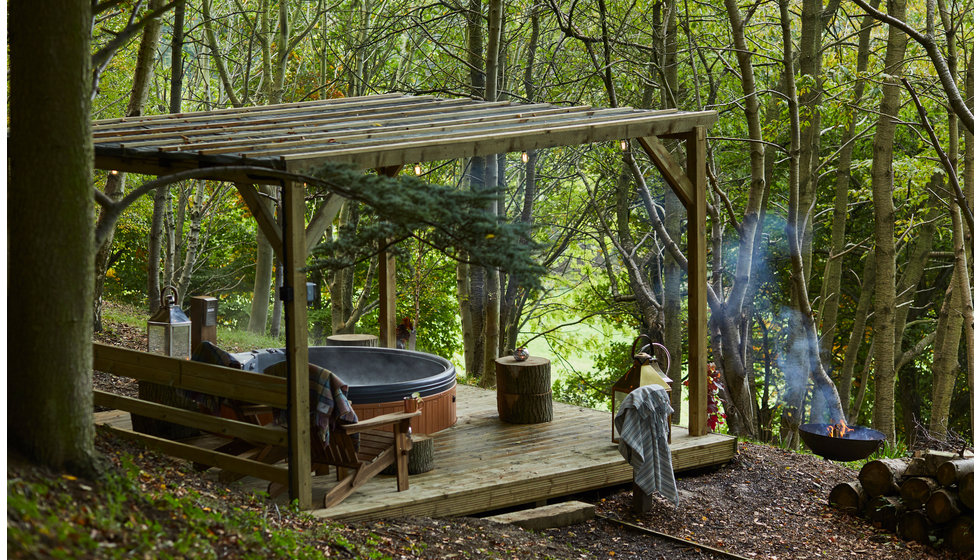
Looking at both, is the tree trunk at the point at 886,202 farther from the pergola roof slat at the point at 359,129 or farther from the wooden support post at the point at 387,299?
the wooden support post at the point at 387,299

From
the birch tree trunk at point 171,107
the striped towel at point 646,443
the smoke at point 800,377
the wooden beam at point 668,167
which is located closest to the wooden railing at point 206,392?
the striped towel at point 646,443

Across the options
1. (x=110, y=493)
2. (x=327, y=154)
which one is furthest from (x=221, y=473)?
(x=327, y=154)

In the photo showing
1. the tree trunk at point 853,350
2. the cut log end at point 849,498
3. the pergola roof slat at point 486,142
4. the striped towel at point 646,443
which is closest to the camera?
the pergola roof slat at point 486,142

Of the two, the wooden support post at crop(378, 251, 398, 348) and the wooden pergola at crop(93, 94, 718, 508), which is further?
the wooden support post at crop(378, 251, 398, 348)

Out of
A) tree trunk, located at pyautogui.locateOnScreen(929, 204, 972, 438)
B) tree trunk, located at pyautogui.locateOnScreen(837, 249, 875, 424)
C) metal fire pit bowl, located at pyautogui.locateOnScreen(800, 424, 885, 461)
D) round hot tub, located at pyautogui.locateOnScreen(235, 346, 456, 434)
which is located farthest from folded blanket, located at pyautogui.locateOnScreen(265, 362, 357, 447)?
tree trunk, located at pyautogui.locateOnScreen(837, 249, 875, 424)

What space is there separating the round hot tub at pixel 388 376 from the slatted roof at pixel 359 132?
195 cm

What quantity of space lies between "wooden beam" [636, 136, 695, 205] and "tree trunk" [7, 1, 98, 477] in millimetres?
4229

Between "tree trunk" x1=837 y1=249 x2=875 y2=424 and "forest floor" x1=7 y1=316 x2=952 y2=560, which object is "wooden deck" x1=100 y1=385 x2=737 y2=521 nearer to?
"forest floor" x1=7 y1=316 x2=952 y2=560

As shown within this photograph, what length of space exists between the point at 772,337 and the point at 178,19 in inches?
440

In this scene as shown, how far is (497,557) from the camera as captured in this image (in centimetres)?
498

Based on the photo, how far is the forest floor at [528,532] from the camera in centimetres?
351

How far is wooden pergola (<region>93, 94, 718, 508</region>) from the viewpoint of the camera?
496 centimetres

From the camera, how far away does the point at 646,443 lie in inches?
243

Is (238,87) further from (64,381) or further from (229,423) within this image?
(64,381)
